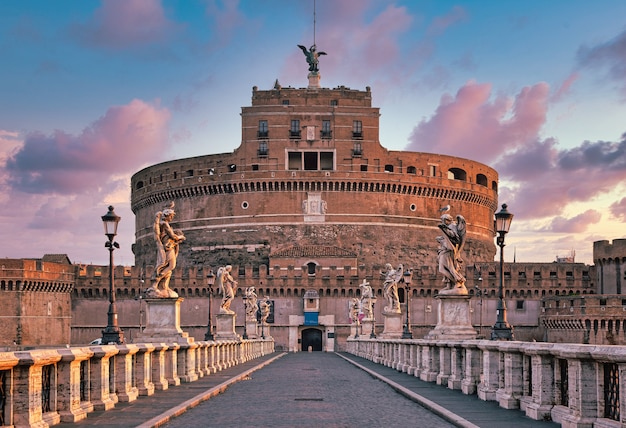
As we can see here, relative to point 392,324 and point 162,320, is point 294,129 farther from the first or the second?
point 162,320

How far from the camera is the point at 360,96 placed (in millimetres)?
97875

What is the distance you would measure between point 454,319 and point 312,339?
66.7 metres

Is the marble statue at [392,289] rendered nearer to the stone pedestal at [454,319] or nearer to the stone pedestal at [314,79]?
the stone pedestal at [454,319]

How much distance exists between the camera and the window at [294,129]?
9631cm

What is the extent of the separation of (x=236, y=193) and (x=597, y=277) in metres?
36.2

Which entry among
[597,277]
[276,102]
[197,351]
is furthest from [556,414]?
[276,102]

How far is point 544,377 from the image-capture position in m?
11.6

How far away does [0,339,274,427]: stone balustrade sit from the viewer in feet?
30.8

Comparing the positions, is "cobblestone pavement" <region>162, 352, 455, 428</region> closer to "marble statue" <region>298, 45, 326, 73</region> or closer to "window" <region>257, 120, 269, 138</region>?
"window" <region>257, 120, 269, 138</region>

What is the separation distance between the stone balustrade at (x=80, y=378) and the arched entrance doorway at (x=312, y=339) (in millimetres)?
65538

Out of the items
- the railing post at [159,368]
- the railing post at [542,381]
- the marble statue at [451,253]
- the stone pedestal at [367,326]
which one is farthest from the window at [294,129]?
the railing post at [542,381]

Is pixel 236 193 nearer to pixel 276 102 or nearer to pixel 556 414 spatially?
pixel 276 102

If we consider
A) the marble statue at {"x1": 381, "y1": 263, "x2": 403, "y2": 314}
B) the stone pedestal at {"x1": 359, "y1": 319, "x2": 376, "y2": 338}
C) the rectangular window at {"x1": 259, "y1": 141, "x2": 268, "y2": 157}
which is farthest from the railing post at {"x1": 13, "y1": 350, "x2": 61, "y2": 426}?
the rectangular window at {"x1": 259, "y1": 141, "x2": 268, "y2": 157}

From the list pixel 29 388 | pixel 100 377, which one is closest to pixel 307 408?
pixel 100 377
